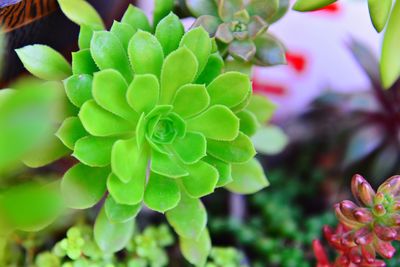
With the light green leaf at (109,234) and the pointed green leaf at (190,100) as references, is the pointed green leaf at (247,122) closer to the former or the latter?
the pointed green leaf at (190,100)

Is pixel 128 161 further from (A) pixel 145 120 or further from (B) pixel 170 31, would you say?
(B) pixel 170 31

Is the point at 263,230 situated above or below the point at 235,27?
below

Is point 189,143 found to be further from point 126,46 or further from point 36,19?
point 36,19

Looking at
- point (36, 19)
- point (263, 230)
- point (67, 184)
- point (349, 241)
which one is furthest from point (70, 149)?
point (263, 230)

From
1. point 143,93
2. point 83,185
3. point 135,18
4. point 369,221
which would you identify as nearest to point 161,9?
point 135,18

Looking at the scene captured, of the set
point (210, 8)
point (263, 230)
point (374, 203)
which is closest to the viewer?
point (374, 203)

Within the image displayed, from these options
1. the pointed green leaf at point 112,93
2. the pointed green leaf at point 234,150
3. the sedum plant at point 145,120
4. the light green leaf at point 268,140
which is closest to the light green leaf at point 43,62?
the sedum plant at point 145,120
